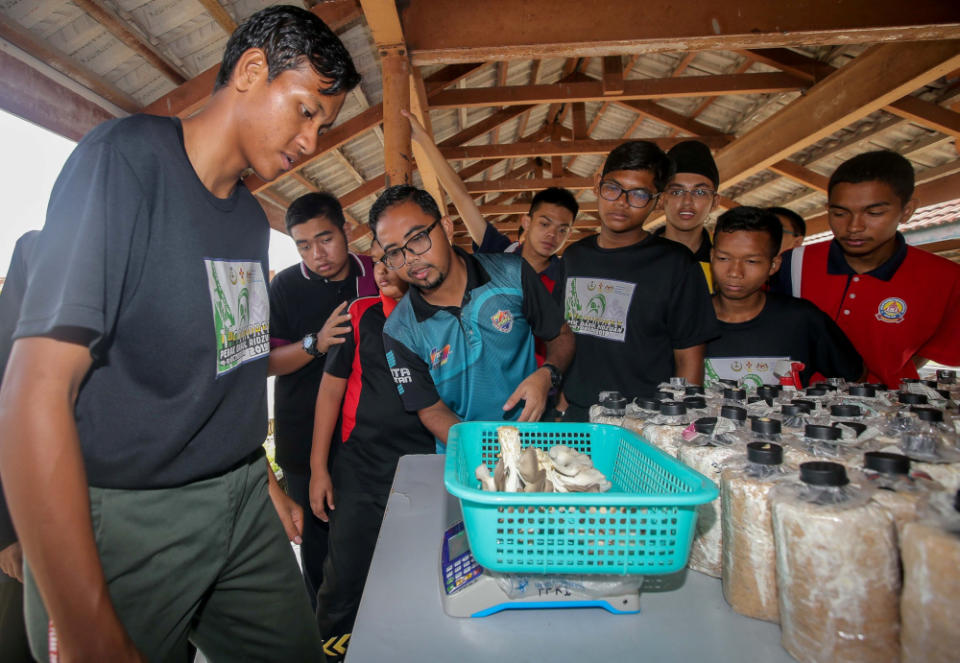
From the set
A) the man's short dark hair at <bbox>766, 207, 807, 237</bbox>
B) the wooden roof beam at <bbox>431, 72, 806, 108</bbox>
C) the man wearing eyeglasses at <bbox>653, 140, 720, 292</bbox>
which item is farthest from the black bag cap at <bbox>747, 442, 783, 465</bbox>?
the wooden roof beam at <bbox>431, 72, 806, 108</bbox>

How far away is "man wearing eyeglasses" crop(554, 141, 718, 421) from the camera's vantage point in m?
2.05

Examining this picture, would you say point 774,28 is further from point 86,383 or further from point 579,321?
point 86,383

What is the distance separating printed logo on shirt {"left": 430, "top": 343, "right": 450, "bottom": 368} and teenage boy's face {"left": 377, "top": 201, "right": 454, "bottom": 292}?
227 mm

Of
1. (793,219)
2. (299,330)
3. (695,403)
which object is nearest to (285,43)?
(695,403)

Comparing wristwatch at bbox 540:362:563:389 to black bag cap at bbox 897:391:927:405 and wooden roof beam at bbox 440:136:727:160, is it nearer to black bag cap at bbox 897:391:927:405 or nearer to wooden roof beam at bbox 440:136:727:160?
black bag cap at bbox 897:391:927:405

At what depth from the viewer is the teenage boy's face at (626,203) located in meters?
2.12

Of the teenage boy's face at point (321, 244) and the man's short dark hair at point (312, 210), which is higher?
the man's short dark hair at point (312, 210)

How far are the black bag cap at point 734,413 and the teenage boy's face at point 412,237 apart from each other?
1053mm

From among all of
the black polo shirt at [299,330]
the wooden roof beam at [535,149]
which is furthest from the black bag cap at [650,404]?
the wooden roof beam at [535,149]

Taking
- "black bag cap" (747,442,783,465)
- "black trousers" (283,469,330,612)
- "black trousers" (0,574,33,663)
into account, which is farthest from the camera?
"black trousers" (283,469,330,612)

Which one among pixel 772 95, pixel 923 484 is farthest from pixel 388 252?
A: pixel 772 95

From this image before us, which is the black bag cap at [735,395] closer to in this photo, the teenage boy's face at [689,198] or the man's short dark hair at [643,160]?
the man's short dark hair at [643,160]

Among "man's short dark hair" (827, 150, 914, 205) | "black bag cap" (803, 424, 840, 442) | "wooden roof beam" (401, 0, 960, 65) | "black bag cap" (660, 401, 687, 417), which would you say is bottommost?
"black bag cap" (660, 401, 687, 417)

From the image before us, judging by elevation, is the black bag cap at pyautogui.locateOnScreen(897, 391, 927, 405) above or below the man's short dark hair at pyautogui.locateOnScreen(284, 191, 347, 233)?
below
